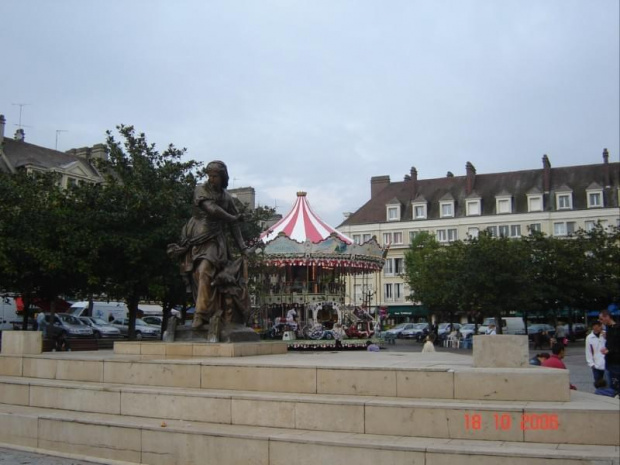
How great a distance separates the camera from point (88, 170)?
52594 millimetres

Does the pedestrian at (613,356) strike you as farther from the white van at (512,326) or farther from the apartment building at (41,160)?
the apartment building at (41,160)

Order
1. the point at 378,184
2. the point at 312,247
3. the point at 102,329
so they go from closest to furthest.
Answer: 1. the point at 312,247
2. the point at 102,329
3. the point at 378,184

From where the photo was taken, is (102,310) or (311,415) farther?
(102,310)

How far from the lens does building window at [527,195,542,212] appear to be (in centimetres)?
6147

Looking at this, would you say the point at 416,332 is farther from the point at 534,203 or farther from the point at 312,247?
the point at 534,203

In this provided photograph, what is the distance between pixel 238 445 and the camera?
7.46 meters

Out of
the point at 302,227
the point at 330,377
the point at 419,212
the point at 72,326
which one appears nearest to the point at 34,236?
the point at 72,326

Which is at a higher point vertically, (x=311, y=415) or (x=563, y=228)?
(x=563, y=228)

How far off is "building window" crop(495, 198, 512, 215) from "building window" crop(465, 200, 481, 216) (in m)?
1.85

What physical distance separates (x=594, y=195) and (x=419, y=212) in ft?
54.0

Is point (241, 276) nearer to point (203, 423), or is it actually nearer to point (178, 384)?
point (178, 384)

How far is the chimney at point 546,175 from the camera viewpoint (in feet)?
203

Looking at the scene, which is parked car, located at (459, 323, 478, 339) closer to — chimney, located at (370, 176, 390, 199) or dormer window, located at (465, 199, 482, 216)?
dormer window, located at (465, 199, 482, 216)
